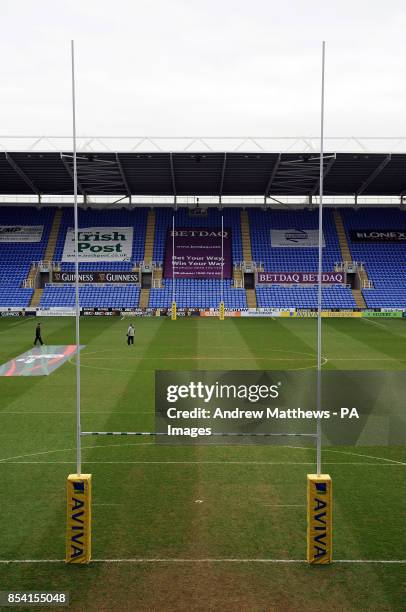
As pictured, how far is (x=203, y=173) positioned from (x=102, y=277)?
14587 millimetres

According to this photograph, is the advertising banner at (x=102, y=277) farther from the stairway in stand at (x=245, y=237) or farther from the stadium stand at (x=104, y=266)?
the stairway in stand at (x=245, y=237)

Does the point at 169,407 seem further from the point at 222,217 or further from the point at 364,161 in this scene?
the point at 222,217

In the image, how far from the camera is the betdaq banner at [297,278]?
6144 centimetres

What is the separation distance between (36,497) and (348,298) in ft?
164

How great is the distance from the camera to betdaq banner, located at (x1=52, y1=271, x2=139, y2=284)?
61.5 meters

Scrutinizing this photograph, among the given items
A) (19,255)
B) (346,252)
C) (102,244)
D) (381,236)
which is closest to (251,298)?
(346,252)

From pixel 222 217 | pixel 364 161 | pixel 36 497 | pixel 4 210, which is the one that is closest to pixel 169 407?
pixel 36 497

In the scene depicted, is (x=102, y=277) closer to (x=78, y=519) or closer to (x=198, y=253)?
(x=198, y=253)

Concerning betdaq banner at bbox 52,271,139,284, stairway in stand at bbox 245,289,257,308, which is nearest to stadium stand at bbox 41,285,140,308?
betdaq banner at bbox 52,271,139,284

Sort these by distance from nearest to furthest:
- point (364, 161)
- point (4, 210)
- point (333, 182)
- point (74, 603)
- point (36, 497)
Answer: point (74, 603)
point (36, 497)
point (364, 161)
point (333, 182)
point (4, 210)

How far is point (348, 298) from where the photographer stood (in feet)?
194

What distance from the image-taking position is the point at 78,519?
31.6 feet

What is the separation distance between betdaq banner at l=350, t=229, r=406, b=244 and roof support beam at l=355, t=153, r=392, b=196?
15.0ft

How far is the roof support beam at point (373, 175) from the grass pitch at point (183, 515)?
133 ft
